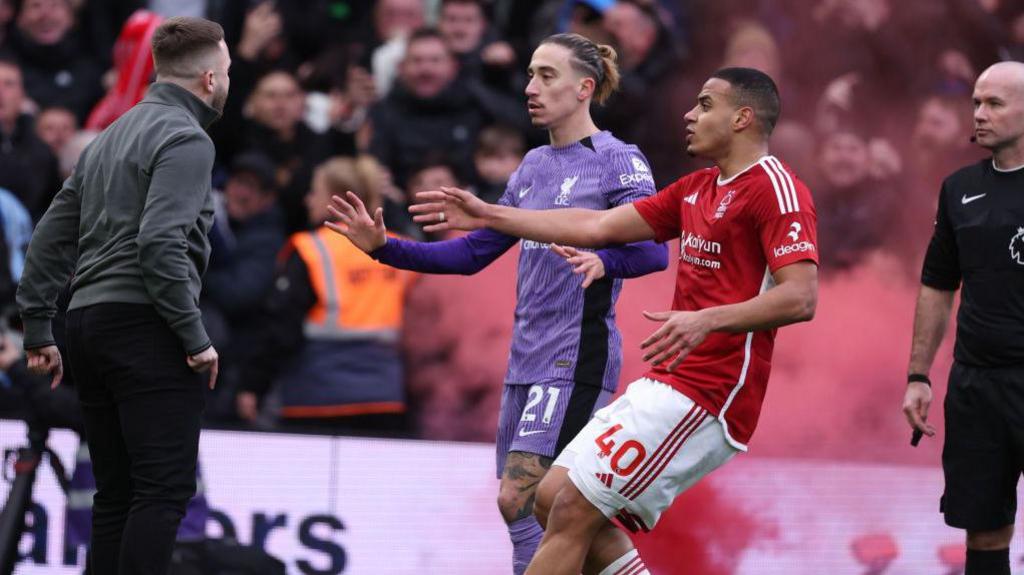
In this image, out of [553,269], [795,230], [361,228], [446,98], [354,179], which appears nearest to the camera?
[795,230]

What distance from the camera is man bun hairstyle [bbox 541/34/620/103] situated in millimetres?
6039

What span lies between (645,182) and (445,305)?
3057mm

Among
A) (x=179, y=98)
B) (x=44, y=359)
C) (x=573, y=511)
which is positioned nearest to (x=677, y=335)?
(x=573, y=511)

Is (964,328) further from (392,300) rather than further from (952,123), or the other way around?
(952,123)

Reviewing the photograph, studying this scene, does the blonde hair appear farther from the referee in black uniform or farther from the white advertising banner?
the referee in black uniform

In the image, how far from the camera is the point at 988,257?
5.79 m

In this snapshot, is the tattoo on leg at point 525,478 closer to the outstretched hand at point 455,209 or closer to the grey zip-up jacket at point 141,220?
the outstretched hand at point 455,209

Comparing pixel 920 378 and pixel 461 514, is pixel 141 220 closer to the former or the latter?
pixel 920 378

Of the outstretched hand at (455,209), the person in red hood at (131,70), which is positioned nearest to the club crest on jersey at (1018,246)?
the outstretched hand at (455,209)

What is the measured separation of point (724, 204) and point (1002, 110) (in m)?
1.39

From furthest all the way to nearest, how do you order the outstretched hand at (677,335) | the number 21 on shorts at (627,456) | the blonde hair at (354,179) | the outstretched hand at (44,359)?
the blonde hair at (354,179) → the outstretched hand at (44,359) → the number 21 on shorts at (627,456) → the outstretched hand at (677,335)

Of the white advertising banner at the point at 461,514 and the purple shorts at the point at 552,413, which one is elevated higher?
the purple shorts at the point at 552,413

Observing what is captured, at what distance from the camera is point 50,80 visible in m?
9.91

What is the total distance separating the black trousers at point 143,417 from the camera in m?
4.97
